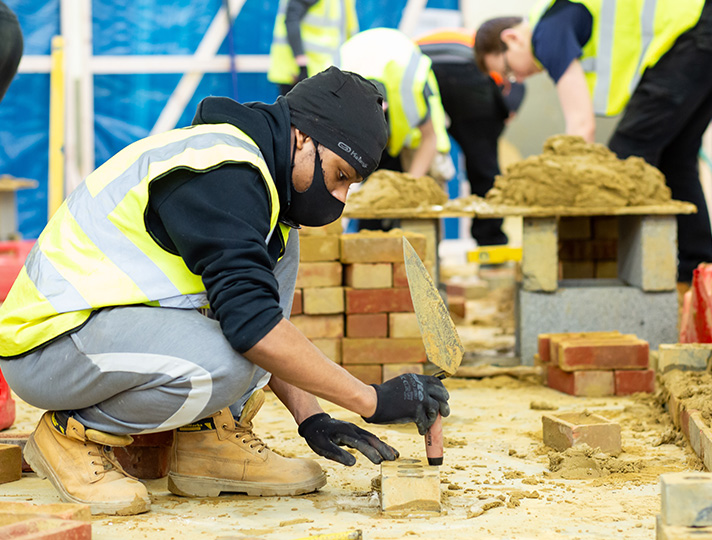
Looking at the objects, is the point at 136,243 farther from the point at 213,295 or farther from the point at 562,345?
the point at 562,345

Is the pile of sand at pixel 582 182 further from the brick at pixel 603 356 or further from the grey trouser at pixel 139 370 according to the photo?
the grey trouser at pixel 139 370

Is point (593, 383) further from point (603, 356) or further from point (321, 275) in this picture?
point (321, 275)

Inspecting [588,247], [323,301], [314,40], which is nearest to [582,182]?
[588,247]

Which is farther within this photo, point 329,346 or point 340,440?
point 329,346

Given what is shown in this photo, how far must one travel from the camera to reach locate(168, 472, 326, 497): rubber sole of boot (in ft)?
7.49

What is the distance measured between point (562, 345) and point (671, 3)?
268 centimetres

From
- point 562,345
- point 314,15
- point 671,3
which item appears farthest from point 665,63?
point 314,15

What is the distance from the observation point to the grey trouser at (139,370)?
201 centimetres

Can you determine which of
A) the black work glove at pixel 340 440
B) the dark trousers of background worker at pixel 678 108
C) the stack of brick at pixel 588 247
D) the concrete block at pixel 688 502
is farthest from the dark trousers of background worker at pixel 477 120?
the concrete block at pixel 688 502

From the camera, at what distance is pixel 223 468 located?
90.4 inches

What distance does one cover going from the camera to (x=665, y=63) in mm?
5086

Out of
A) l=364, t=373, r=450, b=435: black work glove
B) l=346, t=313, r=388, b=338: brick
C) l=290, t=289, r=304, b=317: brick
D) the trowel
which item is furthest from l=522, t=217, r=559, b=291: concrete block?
l=364, t=373, r=450, b=435: black work glove

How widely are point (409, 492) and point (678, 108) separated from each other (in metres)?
3.84

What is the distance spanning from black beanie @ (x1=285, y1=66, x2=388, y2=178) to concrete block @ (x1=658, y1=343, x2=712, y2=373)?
73.8 inches
